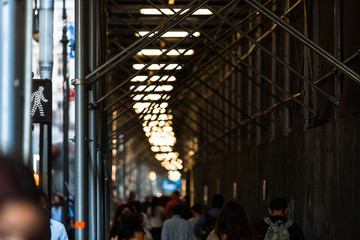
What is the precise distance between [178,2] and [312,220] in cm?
848

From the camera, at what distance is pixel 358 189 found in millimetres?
10078

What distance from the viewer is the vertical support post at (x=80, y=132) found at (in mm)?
9609

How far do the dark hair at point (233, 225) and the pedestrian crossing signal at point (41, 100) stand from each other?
118 inches

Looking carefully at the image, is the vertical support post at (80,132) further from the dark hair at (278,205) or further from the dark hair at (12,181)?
the dark hair at (12,181)

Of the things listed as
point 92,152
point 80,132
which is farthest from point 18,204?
point 92,152

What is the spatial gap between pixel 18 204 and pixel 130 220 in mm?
5111

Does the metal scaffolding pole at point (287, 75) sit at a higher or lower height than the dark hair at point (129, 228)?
higher

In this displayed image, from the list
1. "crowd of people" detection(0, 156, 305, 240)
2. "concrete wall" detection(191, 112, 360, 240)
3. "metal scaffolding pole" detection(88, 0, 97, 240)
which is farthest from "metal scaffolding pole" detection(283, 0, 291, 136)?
"metal scaffolding pole" detection(88, 0, 97, 240)

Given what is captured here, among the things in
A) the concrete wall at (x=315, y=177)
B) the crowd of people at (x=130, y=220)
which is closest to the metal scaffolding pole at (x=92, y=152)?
the crowd of people at (x=130, y=220)

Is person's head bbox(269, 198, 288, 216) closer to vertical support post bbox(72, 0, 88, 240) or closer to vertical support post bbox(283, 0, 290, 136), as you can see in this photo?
vertical support post bbox(72, 0, 88, 240)

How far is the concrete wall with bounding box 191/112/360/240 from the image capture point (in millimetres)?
10578

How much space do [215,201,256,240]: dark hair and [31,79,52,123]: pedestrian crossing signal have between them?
9.85 ft

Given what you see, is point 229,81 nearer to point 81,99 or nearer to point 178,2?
point 178,2

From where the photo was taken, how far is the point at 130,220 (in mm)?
7742
